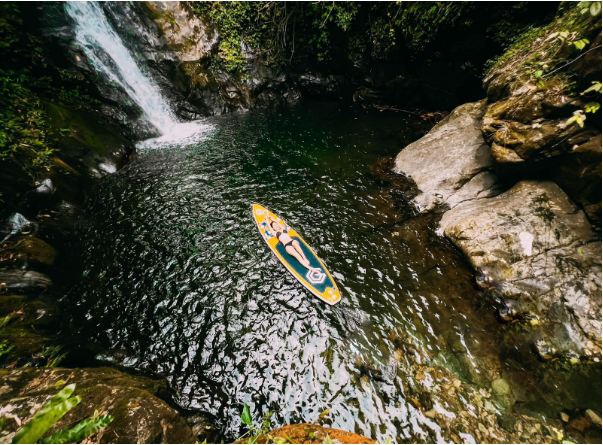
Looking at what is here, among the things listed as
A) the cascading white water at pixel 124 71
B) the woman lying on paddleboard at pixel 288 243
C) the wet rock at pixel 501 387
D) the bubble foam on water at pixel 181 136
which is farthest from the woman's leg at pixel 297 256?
the cascading white water at pixel 124 71

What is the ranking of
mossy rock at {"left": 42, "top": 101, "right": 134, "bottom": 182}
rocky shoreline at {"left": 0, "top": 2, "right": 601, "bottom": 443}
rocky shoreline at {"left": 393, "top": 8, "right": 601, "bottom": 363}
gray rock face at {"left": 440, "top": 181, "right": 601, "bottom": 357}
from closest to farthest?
1. rocky shoreline at {"left": 0, "top": 2, "right": 601, "bottom": 443}
2. gray rock face at {"left": 440, "top": 181, "right": 601, "bottom": 357}
3. rocky shoreline at {"left": 393, "top": 8, "right": 601, "bottom": 363}
4. mossy rock at {"left": 42, "top": 101, "right": 134, "bottom": 182}

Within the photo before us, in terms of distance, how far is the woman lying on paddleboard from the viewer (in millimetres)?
6785

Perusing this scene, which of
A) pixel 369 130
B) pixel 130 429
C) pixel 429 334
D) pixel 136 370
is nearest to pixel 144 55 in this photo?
pixel 369 130

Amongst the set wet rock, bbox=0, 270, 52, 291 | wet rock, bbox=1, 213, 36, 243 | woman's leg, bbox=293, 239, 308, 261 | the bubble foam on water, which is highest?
the bubble foam on water

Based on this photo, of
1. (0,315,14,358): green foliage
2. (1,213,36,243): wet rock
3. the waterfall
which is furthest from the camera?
the waterfall

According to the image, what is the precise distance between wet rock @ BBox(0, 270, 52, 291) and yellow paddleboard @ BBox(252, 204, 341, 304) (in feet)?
18.2

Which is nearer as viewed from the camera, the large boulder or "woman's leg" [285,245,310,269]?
the large boulder

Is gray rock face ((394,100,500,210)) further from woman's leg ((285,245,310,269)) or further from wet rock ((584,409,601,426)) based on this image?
wet rock ((584,409,601,426))

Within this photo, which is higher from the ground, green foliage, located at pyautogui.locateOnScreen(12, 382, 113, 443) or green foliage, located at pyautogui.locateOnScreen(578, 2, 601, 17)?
green foliage, located at pyautogui.locateOnScreen(578, 2, 601, 17)

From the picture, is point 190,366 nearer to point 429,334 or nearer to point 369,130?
point 429,334

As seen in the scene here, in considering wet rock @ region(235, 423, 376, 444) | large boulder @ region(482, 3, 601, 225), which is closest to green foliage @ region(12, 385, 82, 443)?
wet rock @ region(235, 423, 376, 444)

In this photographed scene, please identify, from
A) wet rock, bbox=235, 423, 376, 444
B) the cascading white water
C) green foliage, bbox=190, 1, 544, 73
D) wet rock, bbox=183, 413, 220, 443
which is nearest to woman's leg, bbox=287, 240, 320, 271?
wet rock, bbox=235, 423, 376, 444

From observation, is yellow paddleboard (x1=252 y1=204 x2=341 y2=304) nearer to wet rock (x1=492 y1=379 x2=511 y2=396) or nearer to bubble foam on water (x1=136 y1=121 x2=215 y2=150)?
wet rock (x1=492 y1=379 x2=511 y2=396)

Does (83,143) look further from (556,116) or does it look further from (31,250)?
(556,116)
